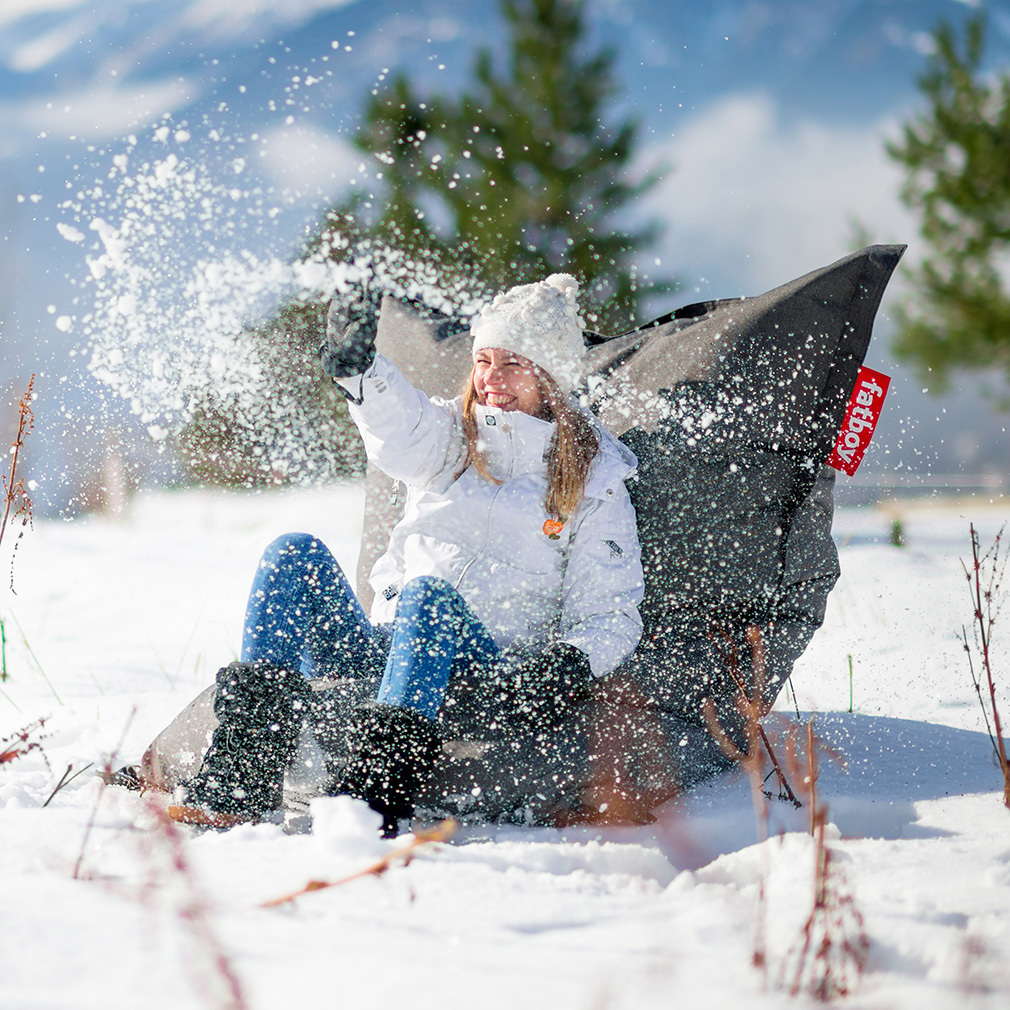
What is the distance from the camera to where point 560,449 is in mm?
2365

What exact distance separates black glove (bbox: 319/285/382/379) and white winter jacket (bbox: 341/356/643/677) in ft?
0.22

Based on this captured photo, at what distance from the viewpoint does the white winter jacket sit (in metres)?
2.19

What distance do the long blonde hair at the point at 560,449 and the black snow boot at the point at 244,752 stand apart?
0.81m

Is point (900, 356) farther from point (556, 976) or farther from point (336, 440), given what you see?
point (556, 976)

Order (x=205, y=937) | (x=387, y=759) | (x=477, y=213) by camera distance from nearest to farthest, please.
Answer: (x=205, y=937) < (x=387, y=759) < (x=477, y=213)

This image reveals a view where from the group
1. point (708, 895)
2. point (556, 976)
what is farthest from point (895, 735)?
point (556, 976)

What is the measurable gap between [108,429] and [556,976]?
9.19 metres

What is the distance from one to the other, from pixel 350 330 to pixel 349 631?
70cm

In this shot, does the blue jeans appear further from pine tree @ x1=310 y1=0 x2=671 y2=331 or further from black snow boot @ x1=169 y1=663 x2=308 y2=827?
pine tree @ x1=310 y1=0 x2=671 y2=331

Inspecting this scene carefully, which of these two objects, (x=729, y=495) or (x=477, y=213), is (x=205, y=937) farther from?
(x=477, y=213)

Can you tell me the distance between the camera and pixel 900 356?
10297 mm

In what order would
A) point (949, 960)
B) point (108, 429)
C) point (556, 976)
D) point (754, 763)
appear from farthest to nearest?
point (108, 429) < point (754, 763) < point (949, 960) < point (556, 976)

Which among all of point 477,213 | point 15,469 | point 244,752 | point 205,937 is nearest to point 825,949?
point 205,937

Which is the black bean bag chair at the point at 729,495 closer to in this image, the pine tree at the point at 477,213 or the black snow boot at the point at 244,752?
the black snow boot at the point at 244,752
